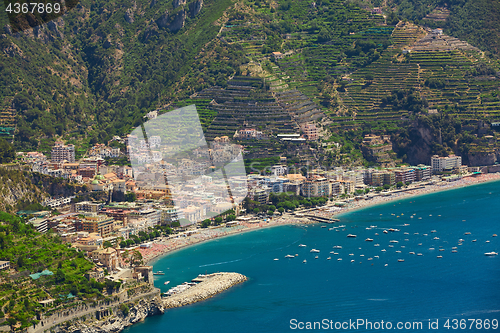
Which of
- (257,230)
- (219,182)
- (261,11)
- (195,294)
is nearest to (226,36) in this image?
(261,11)

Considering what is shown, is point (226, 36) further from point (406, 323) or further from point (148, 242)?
point (406, 323)

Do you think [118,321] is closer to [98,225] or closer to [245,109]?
[98,225]

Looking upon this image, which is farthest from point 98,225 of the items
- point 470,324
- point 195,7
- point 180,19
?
point 195,7

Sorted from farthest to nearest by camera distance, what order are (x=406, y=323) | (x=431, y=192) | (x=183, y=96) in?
(x=183, y=96) → (x=431, y=192) → (x=406, y=323)

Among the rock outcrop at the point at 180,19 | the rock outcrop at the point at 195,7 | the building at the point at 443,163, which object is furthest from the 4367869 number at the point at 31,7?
the building at the point at 443,163

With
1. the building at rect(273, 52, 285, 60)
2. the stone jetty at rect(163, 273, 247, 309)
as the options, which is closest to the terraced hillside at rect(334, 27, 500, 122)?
the building at rect(273, 52, 285, 60)

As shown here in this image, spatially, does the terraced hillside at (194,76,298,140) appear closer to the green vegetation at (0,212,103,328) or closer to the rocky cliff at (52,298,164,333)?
the green vegetation at (0,212,103,328)
